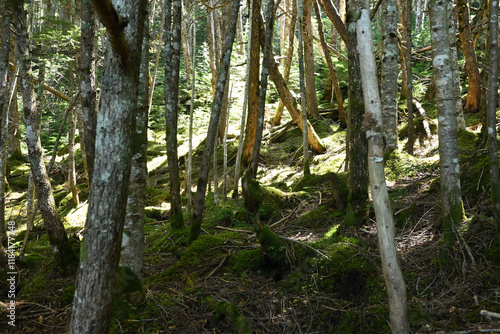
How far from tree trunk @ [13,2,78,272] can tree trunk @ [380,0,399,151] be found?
621 cm

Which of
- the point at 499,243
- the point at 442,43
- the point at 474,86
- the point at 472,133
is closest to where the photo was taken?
the point at 499,243

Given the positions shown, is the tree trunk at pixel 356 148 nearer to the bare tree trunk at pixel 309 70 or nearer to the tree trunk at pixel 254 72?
the tree trunk at pixel 254 72

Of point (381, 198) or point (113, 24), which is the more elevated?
point (113, 24)

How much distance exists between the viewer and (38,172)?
5871 millimetres

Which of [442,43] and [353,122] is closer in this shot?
[442,43]

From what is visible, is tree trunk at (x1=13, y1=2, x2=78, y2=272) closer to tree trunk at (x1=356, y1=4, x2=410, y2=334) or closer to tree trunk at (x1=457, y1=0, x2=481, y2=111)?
tree trunk at (x1=356, y1=4, x2=410, y2=334)

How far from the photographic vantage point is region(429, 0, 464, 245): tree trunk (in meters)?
4.28

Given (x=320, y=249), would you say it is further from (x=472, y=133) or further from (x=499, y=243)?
(x=472, y=133)

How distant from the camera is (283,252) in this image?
4863mm

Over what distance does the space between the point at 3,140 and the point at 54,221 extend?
205cm

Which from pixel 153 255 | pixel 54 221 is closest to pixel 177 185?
pixel 153 255

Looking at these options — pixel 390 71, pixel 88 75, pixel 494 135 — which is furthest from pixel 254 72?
pixel 494 135

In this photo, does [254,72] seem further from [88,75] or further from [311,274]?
[311,274]

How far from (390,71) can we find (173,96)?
4347 millimetres
